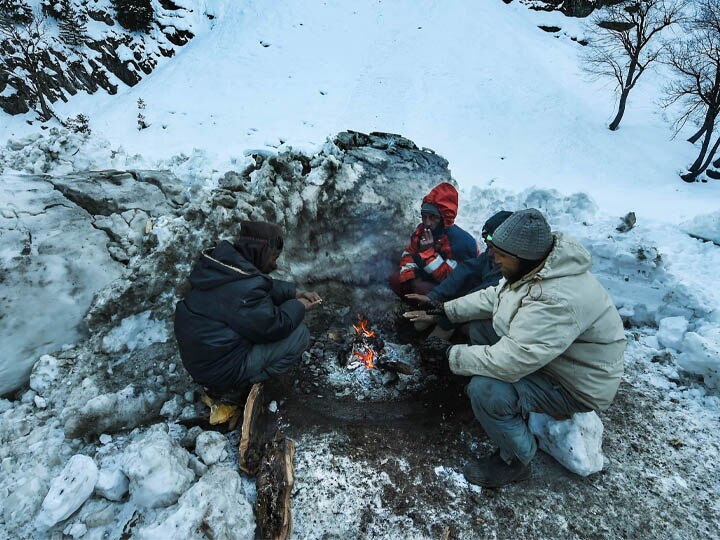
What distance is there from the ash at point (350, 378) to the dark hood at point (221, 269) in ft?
4.78

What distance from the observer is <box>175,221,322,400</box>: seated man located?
2.88 m

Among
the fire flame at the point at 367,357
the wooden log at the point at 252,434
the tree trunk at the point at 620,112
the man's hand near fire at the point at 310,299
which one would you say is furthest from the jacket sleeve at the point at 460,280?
the tree trunk at the point at 620,112

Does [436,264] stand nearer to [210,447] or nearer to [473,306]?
[473,306]

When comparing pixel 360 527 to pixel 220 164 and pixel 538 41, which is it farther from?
pixel 538 41

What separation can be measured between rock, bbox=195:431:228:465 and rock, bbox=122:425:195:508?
22 cm

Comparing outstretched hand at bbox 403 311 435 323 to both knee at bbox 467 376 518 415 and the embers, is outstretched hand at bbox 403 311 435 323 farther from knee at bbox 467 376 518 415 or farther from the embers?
knee at bbox 467 376 518 415

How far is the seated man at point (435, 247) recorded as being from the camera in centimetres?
473

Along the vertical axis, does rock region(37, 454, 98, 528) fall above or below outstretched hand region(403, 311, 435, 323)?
below

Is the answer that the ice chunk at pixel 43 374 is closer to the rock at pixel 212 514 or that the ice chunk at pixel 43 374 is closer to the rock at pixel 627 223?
the rock at pixel 212 514

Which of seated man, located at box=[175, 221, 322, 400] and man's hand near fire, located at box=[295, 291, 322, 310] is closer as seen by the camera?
seated man, located at box=[175, 221, 322, 400]

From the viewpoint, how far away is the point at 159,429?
305cm

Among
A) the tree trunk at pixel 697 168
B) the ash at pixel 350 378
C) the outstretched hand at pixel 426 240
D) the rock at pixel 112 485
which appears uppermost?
the outstretched hand at pixel 426 240

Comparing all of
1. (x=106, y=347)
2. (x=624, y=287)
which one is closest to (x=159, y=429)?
(x=106, y=347)

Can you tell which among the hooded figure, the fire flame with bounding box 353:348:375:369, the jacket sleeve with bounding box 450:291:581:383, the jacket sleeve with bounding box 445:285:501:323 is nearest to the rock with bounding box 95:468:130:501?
the fire flame with bounding box 353:348:375:369
